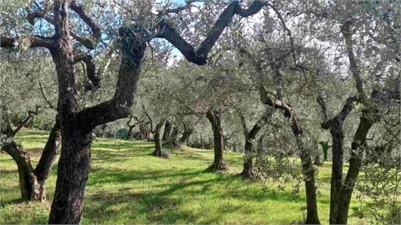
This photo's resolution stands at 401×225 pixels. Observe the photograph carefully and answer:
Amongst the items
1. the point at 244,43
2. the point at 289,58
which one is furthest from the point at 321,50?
the point at 244,43

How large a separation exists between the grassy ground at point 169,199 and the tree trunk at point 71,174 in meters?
5.04

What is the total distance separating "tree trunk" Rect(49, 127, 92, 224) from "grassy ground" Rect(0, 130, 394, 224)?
5037 millimetres

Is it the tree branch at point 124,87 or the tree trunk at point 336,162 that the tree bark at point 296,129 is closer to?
the tree trunk at point 336,162

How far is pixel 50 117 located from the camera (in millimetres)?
31281

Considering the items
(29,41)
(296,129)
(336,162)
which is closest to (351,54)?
(296,129)

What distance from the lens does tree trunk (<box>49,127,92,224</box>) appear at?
22.3 ft

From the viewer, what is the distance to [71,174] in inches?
268

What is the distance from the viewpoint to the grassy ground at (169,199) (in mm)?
14367

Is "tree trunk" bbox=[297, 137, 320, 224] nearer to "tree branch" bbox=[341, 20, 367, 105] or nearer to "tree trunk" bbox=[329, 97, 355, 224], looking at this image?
"tree trunk" bbox=[329, 97, 355, 224]

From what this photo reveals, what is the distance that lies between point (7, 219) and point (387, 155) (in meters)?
11.4

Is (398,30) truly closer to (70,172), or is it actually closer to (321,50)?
(321,50)

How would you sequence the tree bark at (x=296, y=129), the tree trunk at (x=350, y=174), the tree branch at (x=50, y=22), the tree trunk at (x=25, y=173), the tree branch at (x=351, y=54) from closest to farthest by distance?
the tree branch at (x=351, y=54) → the tree branch at (x=50, y=22) → the tree bark at (x=296, y=129) → the tree trunk at (x=350, y=174) → the tree trunk at (x=25, y=173)

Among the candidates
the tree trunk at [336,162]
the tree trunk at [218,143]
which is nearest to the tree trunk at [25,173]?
the tree trunk at [336,162]

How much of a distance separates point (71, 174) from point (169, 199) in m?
11.1
